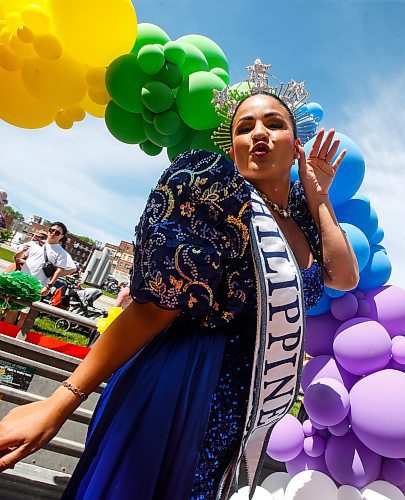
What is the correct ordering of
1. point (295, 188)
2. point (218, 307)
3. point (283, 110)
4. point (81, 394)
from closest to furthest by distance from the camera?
point (81, 394)
point (218, 307)
point (283, 110)
point (295, 188)

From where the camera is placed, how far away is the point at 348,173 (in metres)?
2.36

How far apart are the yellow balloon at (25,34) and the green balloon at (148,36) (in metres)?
0.62

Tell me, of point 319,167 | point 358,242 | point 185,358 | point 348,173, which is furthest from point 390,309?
point 185,358

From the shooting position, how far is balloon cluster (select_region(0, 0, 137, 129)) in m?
2.24

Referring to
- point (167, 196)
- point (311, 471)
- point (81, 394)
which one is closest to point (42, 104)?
point (167, 196)

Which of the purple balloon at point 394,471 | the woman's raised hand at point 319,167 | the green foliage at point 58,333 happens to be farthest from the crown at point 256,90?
the green foliage at point 58,333

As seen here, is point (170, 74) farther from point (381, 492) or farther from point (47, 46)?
point (381, 492)

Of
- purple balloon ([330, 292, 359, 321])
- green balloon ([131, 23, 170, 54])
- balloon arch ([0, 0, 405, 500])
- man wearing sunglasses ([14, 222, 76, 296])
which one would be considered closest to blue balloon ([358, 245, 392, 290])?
balloon arch ([0, 0, 405, 500])

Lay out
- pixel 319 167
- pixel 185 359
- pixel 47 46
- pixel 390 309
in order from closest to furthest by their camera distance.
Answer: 1. pixel 185 359
2. pixel 319 167
3. pixel 47 46
4. pixel 390 309

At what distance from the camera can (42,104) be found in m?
2.57

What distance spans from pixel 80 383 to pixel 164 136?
1880 millimetres

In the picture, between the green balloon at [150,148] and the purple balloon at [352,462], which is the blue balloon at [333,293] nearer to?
the purple balloon at [352,462]

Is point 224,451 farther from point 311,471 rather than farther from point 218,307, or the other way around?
point 311,471

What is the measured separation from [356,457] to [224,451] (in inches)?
67.8
